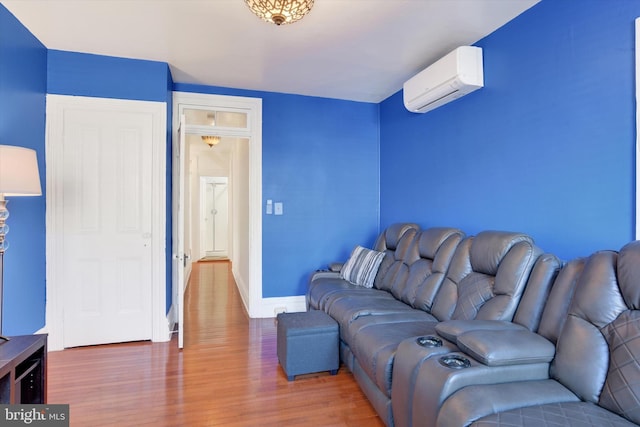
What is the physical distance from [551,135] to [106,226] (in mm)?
3709

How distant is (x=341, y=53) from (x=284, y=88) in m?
1.08

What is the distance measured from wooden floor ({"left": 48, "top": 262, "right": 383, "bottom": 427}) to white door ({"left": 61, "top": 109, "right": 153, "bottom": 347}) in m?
0.26

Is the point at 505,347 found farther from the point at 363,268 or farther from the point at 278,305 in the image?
the point at 278,305

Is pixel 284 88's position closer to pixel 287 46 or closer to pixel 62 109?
pixel 287 46

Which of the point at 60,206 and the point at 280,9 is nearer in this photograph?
the point at 280,9

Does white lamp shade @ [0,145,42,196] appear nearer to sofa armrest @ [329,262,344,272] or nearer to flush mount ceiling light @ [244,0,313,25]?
flush mount ceiling light @ [244,0,313,25]

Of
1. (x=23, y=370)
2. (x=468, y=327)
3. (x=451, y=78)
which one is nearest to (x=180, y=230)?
(x=23, y=370)

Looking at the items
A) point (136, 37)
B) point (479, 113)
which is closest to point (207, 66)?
point (136, 37)

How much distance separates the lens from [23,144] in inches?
104

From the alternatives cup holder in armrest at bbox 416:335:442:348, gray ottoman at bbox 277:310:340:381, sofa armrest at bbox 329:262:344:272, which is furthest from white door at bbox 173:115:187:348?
cup holder in armrest at bbox 416:335:442:348

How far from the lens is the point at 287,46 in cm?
289

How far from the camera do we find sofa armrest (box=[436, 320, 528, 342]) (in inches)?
65.6

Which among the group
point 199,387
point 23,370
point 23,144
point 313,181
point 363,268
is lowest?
point 199,387

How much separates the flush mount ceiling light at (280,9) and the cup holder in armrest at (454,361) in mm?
2018
